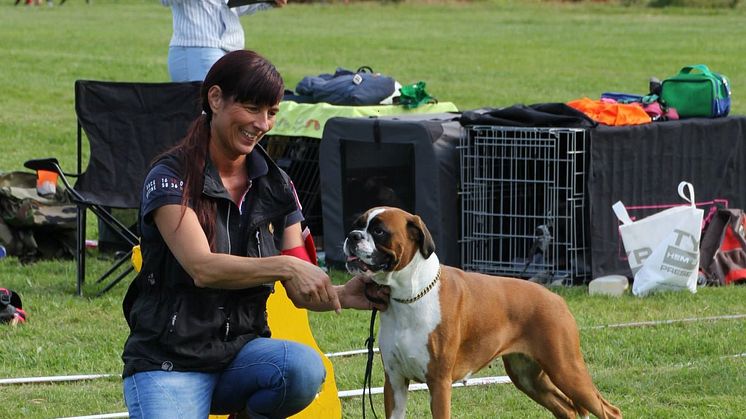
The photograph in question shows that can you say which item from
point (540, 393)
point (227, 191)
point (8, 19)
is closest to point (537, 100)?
point (540, 393)

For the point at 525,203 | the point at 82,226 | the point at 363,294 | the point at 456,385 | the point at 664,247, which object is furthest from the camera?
the point at 525,203

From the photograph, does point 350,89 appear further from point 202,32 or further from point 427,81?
point 427,81

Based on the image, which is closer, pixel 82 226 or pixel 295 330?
pixel 295 330

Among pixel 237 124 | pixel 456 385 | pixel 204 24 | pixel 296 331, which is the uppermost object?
pixel 237 124

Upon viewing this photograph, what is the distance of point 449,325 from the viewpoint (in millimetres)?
4613

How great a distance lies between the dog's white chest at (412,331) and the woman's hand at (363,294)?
7cm

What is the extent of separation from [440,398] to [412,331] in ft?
0.82

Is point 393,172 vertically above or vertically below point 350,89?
below

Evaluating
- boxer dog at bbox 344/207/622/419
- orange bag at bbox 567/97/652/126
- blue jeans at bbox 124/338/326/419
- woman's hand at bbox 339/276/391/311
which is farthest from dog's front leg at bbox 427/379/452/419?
orange bag at bbox 567/97/652/126

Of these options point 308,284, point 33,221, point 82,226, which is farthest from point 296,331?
point 33,221

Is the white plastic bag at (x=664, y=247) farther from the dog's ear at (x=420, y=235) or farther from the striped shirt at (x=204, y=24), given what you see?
the dog's ear at (x=420, y=235)

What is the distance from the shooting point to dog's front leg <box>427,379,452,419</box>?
454 centimetres

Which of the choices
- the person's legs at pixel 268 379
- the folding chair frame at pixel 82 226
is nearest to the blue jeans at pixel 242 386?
the person's legs at pixel 268 379

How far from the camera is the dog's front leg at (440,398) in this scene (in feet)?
14.9
